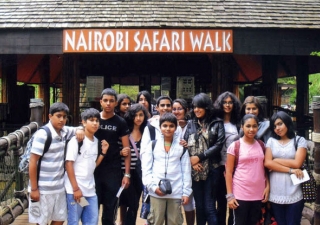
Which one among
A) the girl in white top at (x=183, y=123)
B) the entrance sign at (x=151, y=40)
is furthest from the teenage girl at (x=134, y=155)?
the entrance sign at (x=151, y=40)

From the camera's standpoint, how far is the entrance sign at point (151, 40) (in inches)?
332

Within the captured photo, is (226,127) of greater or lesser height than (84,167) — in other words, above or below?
above

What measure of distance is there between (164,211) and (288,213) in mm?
1189

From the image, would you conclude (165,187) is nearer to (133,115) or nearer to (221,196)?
(221,196)

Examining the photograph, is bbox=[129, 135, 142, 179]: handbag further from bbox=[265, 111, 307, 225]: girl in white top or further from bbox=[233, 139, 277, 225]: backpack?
bbox=[265, 111, 307, 225]: girl in white top

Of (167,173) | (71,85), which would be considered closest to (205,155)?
(167,173)

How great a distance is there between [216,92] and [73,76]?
324 centimetres

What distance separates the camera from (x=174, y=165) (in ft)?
14.1

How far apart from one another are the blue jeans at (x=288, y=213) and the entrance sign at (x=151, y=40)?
15.4ft

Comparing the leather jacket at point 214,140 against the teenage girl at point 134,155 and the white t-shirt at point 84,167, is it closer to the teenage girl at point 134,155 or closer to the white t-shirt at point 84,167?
the teenage girl at point 134,155

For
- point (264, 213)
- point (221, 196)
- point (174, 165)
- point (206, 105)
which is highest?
point (206, 105)

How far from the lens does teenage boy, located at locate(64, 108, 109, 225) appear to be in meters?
4.19

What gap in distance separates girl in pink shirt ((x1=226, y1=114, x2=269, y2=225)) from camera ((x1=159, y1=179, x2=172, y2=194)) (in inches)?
22.4

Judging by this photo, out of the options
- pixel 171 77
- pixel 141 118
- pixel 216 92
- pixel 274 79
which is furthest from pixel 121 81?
pixel 141 118
